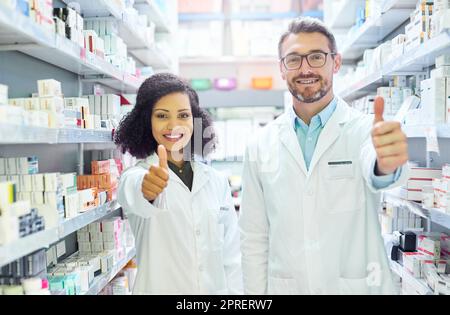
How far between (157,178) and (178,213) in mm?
352

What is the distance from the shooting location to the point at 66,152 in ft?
7.89

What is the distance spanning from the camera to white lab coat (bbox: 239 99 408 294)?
1.44m

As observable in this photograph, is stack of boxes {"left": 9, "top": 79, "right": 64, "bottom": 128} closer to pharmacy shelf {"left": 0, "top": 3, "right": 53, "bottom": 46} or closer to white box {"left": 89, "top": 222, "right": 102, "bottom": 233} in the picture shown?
pharmacy shelf {"left": 0, "top": 3, "right": 53, "bottom": 46}

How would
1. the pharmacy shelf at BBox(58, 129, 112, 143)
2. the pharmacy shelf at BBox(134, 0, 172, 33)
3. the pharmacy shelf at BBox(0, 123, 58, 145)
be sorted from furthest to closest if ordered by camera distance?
the pharmacy shelf at BBox(134, 0, 172, 33)
the pharmacy shelf at BBox(58, 129, 112, 143)
the pharmacy shelf at BBox(0, 123, 58, 145)

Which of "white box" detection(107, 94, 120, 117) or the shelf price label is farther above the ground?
"white box" detection(107, 94, 120, 117)

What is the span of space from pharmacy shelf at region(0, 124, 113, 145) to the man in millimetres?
798

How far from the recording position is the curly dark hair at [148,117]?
1769 millimetres

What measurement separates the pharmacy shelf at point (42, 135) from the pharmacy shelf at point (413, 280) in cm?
169

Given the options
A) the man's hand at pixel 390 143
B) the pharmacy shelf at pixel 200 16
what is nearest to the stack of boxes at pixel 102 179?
the man's hand at pixel 390 143

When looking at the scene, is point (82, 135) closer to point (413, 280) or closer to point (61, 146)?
point (61, 146)

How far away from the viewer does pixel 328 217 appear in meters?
1.45

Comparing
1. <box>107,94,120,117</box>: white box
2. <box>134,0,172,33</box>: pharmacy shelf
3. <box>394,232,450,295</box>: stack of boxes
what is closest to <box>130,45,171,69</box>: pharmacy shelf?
<box>134,0,172,33</box>: pharmacy shelf

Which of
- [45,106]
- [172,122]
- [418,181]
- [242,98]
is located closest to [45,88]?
[45,106]
